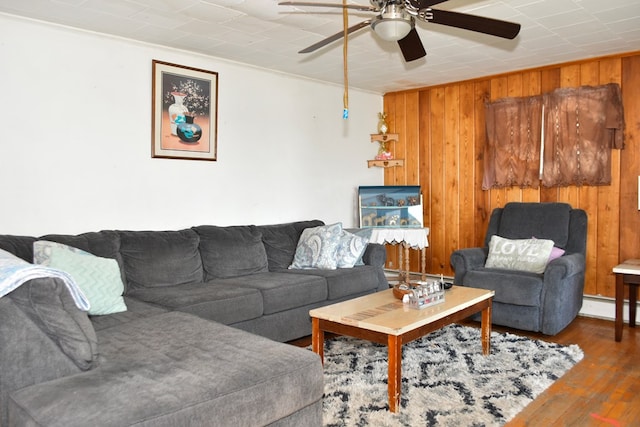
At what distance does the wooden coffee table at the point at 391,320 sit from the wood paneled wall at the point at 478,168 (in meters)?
2.03

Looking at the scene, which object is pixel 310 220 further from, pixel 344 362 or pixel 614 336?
pixel 614 336

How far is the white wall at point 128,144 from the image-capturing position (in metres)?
3.35

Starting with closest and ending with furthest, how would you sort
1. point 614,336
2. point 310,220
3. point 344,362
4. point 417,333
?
point 417,333 → point 344,362 → point 614,336 → point 310,220

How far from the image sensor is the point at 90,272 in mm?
2834

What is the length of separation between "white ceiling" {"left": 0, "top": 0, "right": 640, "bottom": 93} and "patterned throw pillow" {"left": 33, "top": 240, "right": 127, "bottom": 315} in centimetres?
153

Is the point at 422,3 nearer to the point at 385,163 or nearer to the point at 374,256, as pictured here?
the point at 374,256

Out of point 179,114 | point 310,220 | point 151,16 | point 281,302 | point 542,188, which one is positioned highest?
point 151,16

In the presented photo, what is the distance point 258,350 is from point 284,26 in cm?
243

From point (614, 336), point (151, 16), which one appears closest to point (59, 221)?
point (151, 16)

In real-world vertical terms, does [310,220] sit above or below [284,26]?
below

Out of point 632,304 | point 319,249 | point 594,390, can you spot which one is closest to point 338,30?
point 319,249

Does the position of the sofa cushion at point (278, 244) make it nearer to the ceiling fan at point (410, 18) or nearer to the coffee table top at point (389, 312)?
the coffee table top at point (389, 312)

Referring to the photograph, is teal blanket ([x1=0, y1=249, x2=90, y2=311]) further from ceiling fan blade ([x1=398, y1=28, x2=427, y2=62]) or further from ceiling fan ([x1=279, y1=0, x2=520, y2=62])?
ceiling fan blade ([x1=398, y1=28, x2=427, y2=62])

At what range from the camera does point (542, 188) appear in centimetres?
492
